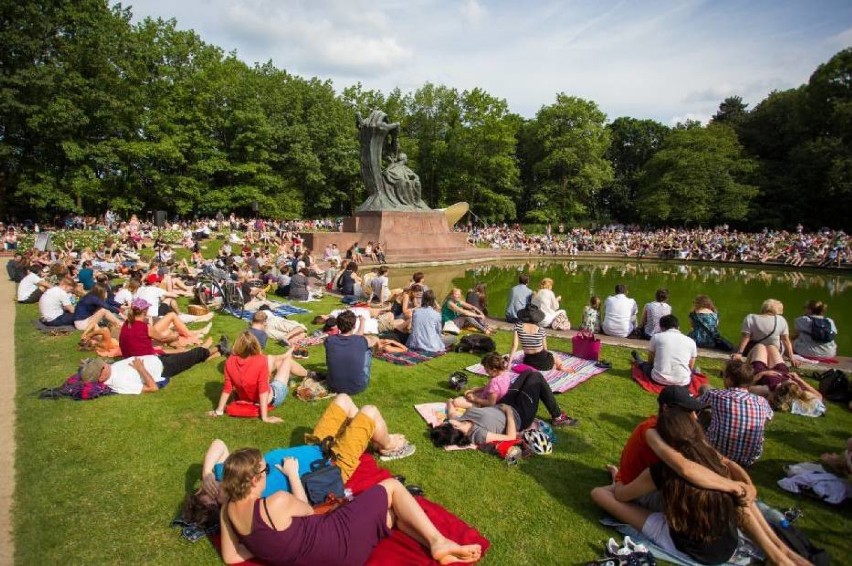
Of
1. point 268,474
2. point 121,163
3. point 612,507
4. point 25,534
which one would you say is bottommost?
point 25,534

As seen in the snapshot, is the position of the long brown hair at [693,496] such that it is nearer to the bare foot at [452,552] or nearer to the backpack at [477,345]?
the bare foot at [452,552]

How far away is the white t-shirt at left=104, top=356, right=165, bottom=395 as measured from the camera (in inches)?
240

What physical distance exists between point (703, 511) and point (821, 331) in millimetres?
6191

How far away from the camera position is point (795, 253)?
90.8 feet

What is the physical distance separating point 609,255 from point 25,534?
110ft

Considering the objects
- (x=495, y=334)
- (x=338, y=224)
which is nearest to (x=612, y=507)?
(x=495, y=334)

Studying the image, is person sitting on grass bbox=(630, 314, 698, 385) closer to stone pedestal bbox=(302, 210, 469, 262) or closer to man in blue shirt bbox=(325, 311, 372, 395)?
man in blue shirt bbox=(325, 311, 372, 395)

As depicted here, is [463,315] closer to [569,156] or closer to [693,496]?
[693,496]

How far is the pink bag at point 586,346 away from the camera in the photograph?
770 centimetres

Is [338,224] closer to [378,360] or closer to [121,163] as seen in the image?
[121,163]

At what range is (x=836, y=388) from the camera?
6164mm

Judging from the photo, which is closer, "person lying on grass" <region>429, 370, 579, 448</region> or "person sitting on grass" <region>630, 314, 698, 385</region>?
"person lying on grass" <region>429, 370, 579, 448</region>

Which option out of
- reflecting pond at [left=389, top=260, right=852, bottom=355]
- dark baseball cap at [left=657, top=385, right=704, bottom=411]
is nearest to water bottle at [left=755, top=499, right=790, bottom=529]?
dark baseball cap at [left=657, top=385, right=704, bottom=411]

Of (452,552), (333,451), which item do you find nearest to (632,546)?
(452,552)
